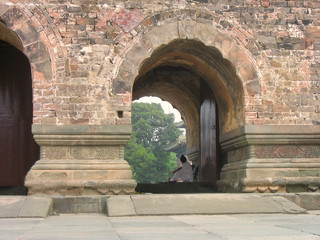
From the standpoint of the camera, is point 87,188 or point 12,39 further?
point 12,39

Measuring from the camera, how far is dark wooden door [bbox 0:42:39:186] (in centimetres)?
948

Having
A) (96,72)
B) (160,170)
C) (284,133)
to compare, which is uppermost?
(96,72)

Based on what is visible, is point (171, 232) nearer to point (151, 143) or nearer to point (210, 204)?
point (210, 204)

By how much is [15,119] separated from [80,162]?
2923 mm

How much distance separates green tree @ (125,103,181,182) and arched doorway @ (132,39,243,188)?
20.6 m

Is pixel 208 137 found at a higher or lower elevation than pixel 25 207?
higher

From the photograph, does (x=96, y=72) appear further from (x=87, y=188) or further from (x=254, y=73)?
(x=254, y=73)

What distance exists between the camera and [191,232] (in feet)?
12.9

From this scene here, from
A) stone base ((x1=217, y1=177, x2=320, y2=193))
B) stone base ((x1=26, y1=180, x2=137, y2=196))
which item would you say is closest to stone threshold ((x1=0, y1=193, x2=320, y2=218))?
stone base ((x1=26, y1=180, x2=137, y2=196))

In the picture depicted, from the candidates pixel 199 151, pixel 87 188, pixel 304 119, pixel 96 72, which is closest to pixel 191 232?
pixel 87 188

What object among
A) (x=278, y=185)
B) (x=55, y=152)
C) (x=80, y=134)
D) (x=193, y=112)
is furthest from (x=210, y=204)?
(x=193, y=112)

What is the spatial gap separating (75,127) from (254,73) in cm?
304

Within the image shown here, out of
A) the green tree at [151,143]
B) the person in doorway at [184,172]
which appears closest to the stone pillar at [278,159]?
the person in doorway at [184,172]

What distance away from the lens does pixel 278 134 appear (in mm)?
7848
